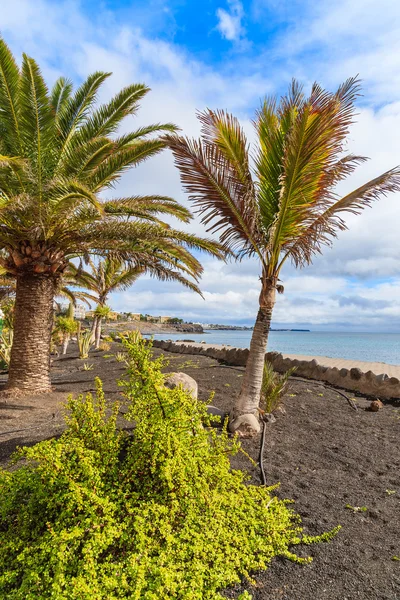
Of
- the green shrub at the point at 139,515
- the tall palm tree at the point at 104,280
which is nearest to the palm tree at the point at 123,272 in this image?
the tall palm tree at the point at 104,280

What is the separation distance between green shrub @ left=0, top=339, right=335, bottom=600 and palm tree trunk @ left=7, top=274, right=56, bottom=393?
5.41m

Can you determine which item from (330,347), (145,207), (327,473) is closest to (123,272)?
(145,207)

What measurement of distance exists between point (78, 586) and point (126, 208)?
23.8 feet

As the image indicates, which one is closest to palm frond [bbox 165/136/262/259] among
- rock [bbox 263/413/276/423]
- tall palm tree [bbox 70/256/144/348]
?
rock [bbox 263/413/276/423]

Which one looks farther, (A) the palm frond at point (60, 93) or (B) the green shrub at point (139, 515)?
(A) the palm frond at point (60, 93)

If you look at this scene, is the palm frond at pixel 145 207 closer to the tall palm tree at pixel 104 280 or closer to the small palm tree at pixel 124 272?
the small palm tree at pixel 124 272

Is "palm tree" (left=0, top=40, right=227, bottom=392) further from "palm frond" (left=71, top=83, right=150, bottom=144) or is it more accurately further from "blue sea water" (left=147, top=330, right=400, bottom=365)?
"blue sea water" (left=147, top=330, right=400, bottom=365)

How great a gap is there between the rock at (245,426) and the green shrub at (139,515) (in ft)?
6.02

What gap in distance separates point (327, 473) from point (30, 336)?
6.48 m

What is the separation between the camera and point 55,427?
550cm

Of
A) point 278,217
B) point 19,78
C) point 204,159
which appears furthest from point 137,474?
point 19,78

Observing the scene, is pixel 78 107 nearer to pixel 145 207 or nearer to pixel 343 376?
pixel 145 207

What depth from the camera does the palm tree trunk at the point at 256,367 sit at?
5625 millimetres

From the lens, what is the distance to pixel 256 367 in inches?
225
